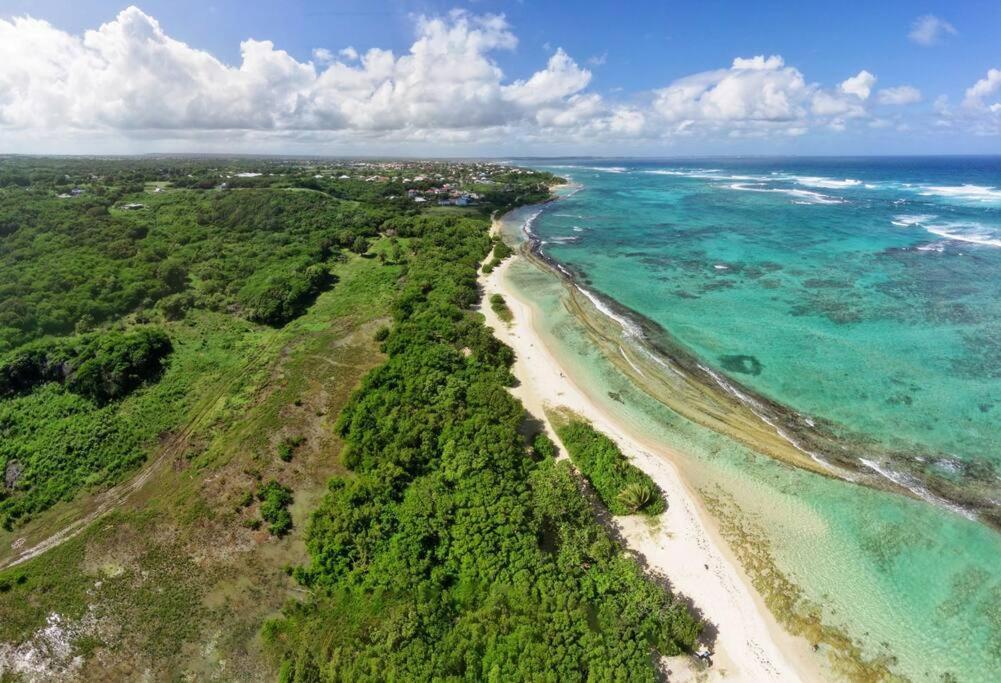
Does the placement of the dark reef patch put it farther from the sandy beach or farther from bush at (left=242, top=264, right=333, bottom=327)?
bush at (left=242, top=264, right=333, bottom=327)

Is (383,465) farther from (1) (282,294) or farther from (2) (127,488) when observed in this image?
(1) (282,294)

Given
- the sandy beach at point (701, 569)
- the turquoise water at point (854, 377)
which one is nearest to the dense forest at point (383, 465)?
the sandy beach at point (701, 569)

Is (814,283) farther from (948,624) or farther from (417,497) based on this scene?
(417,497)

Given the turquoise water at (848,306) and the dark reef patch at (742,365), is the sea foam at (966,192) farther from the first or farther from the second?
the dark reef patch at (742,365)

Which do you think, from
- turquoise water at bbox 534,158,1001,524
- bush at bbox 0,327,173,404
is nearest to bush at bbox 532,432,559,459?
turquoise water at bbox 534,158,1001,524

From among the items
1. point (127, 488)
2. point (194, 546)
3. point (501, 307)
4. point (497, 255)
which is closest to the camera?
point (194, 546)

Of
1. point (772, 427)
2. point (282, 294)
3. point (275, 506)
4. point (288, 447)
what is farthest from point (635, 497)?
point (282, 294)

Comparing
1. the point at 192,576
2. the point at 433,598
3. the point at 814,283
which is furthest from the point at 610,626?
the point at 814,283
